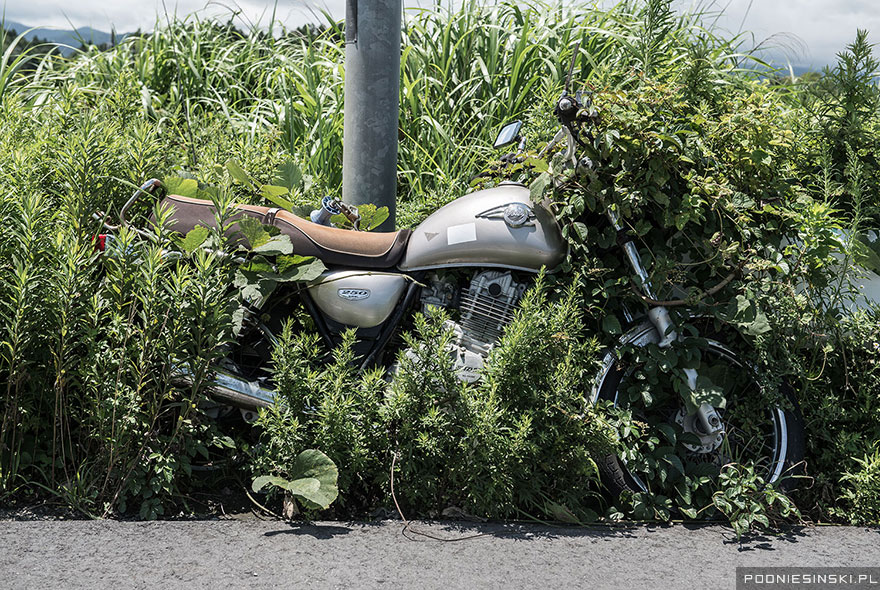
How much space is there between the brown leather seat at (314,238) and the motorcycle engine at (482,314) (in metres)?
0.30

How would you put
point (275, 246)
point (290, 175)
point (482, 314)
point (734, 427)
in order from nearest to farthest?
point (275, 246) → point (482, 314) → point (734, 427) → point (290, 175)

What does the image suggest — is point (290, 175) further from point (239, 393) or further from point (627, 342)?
point (627, 342)

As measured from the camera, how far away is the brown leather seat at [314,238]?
346 cm

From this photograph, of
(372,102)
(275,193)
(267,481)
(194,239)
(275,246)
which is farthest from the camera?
(372,102)

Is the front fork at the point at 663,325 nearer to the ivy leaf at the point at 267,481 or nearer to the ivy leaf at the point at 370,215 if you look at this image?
the ivy leaf at the point at 370,215

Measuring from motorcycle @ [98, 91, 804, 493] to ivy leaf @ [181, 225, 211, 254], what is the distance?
0.19 metres

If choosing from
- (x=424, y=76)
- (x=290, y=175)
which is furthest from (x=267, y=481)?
(x=424, y=76)

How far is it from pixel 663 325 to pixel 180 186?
86.6 inches

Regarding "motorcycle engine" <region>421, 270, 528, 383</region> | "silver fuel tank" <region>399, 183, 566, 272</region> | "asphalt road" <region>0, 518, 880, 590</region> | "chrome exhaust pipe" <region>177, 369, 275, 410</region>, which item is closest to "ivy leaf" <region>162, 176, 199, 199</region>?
"chrome exhaust pipe" <region>177, 369, 275, 410</region>

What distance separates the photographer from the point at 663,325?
3443 millimetres

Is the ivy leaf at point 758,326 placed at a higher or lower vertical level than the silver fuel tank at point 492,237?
lower

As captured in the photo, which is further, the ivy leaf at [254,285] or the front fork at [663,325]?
the front fork at [663,325]

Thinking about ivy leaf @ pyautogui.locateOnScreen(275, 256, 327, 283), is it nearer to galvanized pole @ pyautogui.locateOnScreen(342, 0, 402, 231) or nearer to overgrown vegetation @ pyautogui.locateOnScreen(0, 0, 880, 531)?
overgrown vegetation @ pyautogui.locateOnScreen(0, 0, 880, 531)

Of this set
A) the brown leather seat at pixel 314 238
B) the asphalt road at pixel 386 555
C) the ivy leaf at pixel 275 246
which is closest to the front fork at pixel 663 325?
the asphalt road at pixel 386 555
